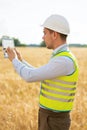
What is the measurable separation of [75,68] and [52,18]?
41 cm

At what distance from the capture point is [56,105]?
3020 mm

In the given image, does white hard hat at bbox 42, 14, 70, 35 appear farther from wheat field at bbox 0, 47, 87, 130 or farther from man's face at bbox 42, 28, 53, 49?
wheat field at bbox 0, 47, 87, 130

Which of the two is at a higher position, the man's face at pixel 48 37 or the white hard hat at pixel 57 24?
the white hard hat at pixel 57 24

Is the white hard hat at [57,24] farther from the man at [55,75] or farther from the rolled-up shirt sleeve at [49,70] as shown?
the rolled-up shirt sleeve at [49,70]

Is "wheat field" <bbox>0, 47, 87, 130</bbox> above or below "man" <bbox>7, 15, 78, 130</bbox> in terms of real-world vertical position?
below

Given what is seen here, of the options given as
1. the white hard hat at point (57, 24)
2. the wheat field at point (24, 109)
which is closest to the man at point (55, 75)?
the white hard hat at point (57, 24)

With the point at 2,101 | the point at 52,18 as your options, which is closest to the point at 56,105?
the point at 52,18

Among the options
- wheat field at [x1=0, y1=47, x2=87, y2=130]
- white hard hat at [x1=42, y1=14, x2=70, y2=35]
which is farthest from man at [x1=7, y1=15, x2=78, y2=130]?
wheat field at [x1=0, y1=47, x2=87, y2=130]

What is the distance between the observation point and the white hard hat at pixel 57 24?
9.59ft

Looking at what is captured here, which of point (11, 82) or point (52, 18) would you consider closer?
point (52, 18)

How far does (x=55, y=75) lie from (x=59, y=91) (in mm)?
176

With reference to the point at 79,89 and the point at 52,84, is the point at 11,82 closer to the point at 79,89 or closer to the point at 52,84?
the point at 79,89

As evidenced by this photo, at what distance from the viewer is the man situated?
9.34 ft

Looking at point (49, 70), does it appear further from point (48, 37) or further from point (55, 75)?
point (48, 37)
